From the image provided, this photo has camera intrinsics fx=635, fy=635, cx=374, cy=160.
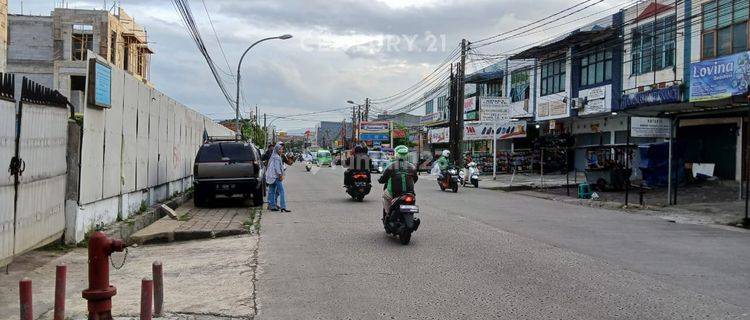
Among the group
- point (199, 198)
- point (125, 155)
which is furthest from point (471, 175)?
point (125, 155)

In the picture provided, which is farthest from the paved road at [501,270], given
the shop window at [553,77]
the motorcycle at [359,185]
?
the shop window at [553,77]

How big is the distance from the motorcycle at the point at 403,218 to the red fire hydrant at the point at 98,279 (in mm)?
6131

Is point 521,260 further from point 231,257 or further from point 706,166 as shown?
point 706,166

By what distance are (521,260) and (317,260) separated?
287 cm

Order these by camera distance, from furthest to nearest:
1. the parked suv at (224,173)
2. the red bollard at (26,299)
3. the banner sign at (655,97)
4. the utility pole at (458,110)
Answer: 1. the utility pole at (458,110)
2. the banner sign at (655,97)
3. the parked suv at (224,173)
4. the red bollard at (26,299)

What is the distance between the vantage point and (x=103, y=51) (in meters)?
Result: 44.3

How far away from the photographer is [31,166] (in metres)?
8.43

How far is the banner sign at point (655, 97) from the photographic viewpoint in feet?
60.2

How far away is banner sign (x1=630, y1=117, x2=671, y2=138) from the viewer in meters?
20.3

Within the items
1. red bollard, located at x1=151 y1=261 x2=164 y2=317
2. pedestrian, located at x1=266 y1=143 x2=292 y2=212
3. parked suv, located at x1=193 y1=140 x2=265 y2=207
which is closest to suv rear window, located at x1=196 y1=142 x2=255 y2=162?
parked suv, located at x1=193 y1=140 x2=265 y2=207

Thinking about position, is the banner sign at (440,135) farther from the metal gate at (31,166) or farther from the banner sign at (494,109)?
the metal gate at (31,166)

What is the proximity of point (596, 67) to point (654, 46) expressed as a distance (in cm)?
514

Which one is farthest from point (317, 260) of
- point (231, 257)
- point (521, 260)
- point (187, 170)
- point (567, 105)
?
point (567, 105)

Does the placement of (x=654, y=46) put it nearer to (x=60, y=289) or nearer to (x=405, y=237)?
(x=405, y=237)
